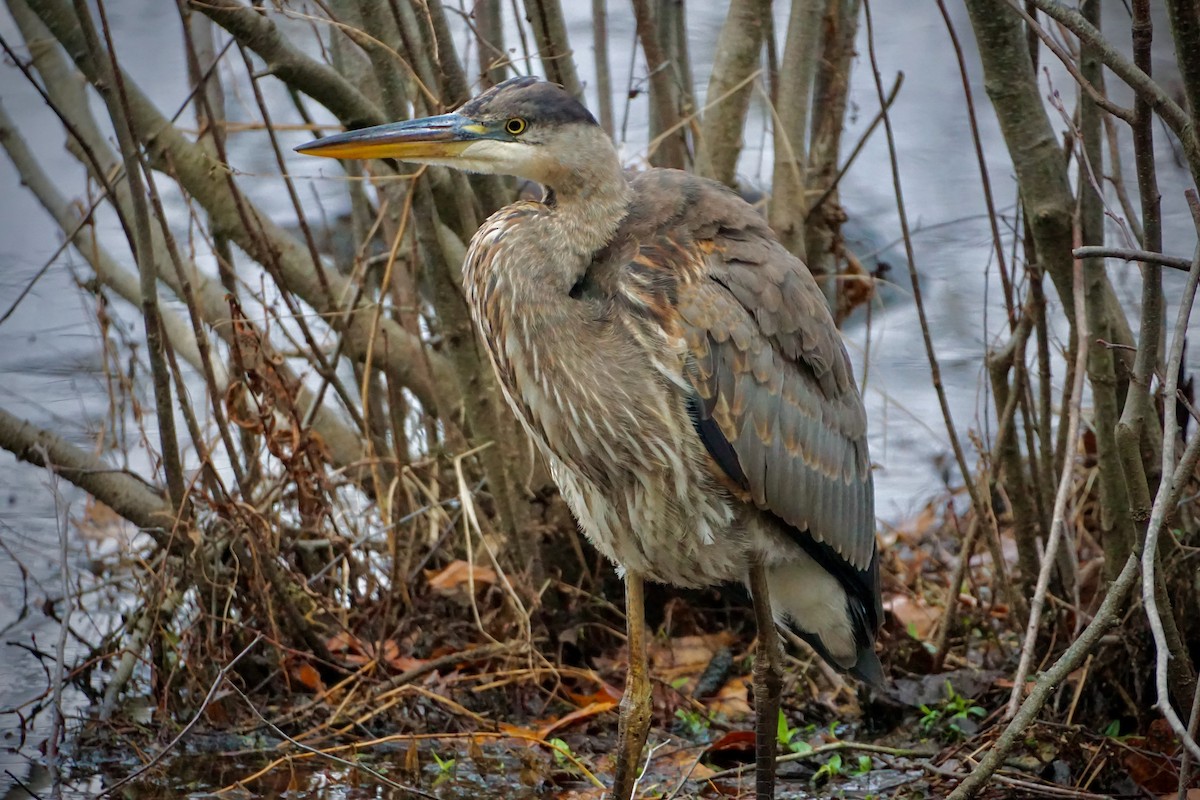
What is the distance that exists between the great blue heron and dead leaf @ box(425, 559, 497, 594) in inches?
42.4

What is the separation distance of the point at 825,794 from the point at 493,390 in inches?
64.0

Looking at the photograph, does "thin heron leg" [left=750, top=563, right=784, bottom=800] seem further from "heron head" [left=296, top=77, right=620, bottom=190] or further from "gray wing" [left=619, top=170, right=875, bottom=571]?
"heron head" [left=296, top=77, right=620, bottom=190]

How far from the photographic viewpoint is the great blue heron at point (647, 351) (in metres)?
3.20

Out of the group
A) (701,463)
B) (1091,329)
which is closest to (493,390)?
(701,463)

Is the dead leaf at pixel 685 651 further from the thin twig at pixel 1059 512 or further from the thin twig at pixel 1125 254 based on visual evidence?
the thin twig at pixel 1125 254

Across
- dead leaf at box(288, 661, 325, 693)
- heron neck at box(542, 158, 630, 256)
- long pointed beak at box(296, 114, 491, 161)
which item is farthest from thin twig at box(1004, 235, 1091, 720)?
dead leaf at box(288, 661, 325, 693)

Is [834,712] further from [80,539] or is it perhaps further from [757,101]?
[757,101]

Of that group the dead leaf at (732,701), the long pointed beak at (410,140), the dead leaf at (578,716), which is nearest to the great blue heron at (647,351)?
the long pointed beak at (410,140)

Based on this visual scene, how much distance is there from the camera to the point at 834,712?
420cm

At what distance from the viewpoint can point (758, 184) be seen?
21.3 ft

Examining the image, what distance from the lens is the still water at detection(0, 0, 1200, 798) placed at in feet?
16.1

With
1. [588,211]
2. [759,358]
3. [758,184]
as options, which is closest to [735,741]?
[759,358]

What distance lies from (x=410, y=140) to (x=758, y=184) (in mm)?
3537

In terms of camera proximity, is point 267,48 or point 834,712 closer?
point 267,48
